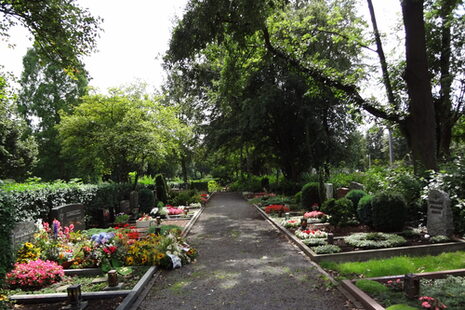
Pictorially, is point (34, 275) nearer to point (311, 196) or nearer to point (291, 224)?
point (291, 224)

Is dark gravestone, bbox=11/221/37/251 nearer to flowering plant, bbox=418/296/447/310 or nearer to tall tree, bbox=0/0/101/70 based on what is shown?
tall tree, bbox=0/0/101/70

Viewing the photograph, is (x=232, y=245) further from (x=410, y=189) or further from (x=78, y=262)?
(x=410, y=189)

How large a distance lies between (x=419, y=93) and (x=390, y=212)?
5.15 metres

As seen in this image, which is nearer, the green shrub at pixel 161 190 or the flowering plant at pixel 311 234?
the flowering plant at pixel 311 234

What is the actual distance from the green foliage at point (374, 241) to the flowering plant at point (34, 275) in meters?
6.61

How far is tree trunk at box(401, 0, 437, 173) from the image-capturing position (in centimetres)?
1119

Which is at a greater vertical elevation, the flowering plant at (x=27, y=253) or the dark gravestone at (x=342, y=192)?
the dark gravestone at (x=342, y=192)

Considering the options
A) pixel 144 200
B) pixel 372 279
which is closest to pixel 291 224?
pixel 372 279

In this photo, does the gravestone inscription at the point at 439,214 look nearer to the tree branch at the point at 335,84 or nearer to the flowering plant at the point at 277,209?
the tree branch at the point at 335,84

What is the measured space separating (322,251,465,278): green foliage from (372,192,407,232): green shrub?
2.12 meters

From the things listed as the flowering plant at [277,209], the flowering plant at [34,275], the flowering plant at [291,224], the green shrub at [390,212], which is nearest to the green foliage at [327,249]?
the green shrub at [390,212]

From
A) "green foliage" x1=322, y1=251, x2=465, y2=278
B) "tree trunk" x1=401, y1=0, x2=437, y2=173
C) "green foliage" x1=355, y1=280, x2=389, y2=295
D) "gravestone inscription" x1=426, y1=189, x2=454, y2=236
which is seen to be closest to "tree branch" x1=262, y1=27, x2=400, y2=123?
"tree trunk" x1=401, y1=0, x2=437, y2=173

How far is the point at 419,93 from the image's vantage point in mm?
11336

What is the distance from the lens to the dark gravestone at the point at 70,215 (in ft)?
29.3
